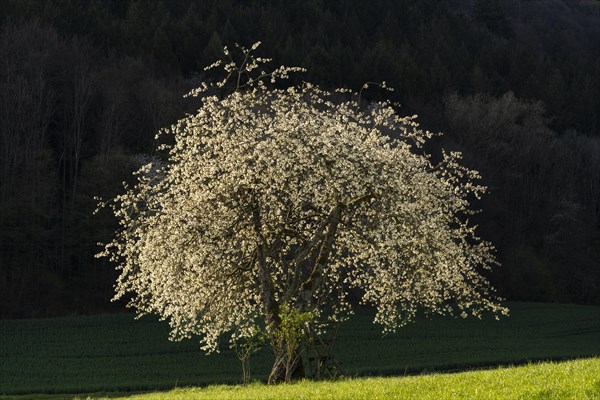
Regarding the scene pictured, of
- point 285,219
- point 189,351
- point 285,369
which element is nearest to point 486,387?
point 285,369

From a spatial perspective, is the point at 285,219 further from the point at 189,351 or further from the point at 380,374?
the point at 189,351

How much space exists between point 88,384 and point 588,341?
3284 centimetres

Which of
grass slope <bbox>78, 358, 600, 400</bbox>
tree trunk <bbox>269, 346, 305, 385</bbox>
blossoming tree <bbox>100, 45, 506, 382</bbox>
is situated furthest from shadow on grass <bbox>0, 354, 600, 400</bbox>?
grass slope <bbox>78, 358, 600, 400</bbox>

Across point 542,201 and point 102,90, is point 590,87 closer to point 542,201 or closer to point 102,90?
point 542,201

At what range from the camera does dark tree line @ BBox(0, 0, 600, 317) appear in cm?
6350

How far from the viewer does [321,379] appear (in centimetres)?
2227

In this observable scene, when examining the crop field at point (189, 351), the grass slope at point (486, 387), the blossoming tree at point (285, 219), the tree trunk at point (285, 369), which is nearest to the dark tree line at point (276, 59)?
the crop field at point (189, 351)

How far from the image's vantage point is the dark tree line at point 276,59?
63500mm

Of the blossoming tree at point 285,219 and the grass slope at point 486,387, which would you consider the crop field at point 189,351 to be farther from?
the grass slope at point 486,387

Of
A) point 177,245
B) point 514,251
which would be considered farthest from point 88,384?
point 514,251

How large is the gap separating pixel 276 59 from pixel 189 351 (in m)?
57.2

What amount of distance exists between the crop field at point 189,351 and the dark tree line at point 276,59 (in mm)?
10392

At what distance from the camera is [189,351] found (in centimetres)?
4456

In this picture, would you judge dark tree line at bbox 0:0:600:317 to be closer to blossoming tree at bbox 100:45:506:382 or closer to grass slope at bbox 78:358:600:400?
blossoming tree at bbox 100:45:506:382
